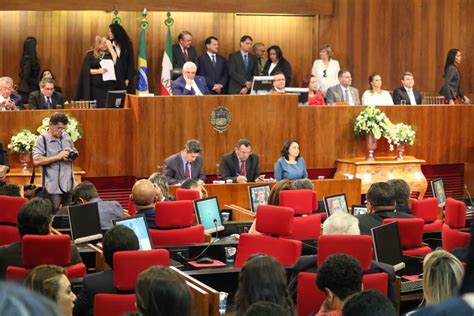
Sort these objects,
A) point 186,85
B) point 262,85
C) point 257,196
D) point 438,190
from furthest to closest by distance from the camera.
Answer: point 262,85
point 186,85
point 438,190
point 257,196

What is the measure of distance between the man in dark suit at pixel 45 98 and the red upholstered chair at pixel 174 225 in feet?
16.8

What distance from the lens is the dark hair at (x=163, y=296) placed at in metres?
3.68

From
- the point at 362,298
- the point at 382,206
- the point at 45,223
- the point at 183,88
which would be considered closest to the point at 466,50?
the point at 183,88

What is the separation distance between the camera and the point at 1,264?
18.7 feet

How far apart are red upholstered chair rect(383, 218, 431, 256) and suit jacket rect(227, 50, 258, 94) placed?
7.11 metres

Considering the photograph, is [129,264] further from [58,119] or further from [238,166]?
[238,166]

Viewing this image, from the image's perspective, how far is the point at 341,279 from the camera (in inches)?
171

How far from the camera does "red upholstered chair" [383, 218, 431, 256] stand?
22.2 ft

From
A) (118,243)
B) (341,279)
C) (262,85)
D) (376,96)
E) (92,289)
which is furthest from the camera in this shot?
(376,96)

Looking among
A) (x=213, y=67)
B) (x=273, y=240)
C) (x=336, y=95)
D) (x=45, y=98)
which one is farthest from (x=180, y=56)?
(x=273, y=240)

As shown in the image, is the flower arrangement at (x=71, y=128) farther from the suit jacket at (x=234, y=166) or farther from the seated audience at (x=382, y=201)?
the seated audience at (x=382, y=201)

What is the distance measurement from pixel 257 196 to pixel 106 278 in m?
4.68

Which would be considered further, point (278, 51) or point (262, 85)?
point (278, 51)

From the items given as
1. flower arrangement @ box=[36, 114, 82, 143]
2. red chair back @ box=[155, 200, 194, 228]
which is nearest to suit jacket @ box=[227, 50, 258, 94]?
flower arrangement @ box=[36, 114, 82, 143]
